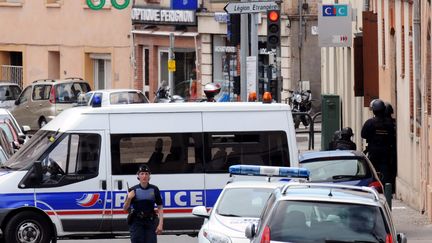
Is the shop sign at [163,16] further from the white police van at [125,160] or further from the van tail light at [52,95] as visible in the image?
the white police van at [125,160]

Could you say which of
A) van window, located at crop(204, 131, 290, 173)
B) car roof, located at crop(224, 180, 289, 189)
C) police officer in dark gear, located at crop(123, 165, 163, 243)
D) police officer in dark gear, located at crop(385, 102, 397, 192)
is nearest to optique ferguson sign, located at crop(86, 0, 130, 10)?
police officer in dark gear, located at crop(385, 102, 397, 192)

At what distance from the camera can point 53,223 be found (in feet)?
64.5

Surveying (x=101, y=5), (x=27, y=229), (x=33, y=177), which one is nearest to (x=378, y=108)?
(x=33, y=177)

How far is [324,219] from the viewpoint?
13039 mm

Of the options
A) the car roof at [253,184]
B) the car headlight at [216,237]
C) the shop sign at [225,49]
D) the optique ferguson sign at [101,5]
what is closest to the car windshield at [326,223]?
the car headlight at [216,237]

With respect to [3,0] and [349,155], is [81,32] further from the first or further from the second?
[349,155]

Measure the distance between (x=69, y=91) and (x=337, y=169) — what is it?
27336 millimetres

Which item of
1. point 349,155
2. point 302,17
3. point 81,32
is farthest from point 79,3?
point 349,155

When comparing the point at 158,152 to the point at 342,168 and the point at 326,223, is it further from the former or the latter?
the point at 326,223

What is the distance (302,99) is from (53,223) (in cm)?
2905

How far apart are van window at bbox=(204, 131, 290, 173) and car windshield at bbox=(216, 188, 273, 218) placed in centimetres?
266

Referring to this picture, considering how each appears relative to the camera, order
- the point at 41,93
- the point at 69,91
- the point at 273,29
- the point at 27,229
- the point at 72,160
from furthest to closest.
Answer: the point at 69,91
the point at 41,93
the point at 273,29
the point at 72,160
the point at 27,229

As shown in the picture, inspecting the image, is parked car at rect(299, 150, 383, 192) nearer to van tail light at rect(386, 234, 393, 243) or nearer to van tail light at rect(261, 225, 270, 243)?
van tail light at rect(386, 234, 393, 243)

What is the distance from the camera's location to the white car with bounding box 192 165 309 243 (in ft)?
53.8
